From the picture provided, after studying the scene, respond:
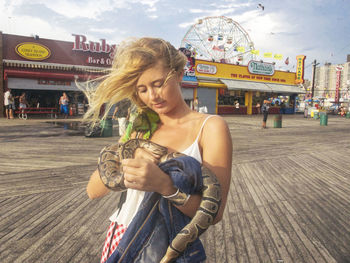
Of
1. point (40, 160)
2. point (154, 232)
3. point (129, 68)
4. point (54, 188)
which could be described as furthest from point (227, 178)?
point (40, 160)

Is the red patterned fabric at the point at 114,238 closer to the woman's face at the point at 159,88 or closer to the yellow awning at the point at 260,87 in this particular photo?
the woman's face at the point at 159,88

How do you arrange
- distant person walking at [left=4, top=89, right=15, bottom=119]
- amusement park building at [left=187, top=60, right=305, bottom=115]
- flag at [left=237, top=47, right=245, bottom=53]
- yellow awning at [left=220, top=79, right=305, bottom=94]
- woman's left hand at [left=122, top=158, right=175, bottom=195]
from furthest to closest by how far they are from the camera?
1. flag at [left=237, top=47, right=245, bottom=53]
2. yellow awning at [left=220, top=79, right=305, bottom=94]
3. amusement park building at [left=187, top=60, right=305, bottom=115]
4. distant person walking at [left=4, top=89, right=15, bottom=119]
5. woman's left hand at [left=122, top=158, right=175, bottom=195]

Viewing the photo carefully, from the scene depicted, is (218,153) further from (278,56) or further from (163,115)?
(278,56)

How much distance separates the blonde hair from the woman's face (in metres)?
0.03

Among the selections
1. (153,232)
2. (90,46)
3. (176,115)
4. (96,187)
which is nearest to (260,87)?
(90,46)

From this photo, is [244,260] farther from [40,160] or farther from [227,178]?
[40,160]

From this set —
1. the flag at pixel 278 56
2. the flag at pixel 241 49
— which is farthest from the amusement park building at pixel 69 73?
the flag at pixel 278 56

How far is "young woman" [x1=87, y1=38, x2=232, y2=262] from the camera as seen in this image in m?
1.31

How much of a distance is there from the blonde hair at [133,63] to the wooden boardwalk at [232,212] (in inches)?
96.1

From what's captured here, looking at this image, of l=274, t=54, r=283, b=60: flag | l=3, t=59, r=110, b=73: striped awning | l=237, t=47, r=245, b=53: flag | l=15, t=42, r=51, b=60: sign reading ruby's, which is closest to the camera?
l=3, t=59, r=110, b=73: striped awning

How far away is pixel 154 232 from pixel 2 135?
1307cm

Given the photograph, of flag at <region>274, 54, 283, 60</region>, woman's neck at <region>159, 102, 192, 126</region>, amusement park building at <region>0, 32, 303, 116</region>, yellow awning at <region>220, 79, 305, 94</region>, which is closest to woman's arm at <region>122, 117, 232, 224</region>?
woman's neck at <region>159, 102, 192, 126</region>

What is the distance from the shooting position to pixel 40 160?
7.49 m

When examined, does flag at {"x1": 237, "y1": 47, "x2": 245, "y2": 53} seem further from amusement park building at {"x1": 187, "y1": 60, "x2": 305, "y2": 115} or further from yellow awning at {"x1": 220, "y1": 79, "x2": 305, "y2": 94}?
yellow awning at {"x1": 220, "y1": 79, "x2": 305, "y2": 94}
